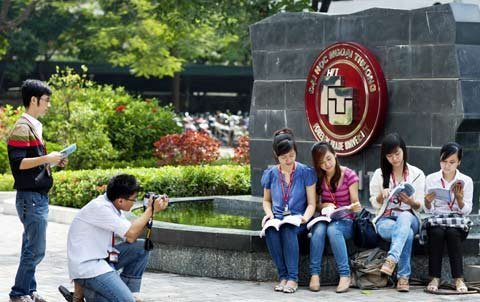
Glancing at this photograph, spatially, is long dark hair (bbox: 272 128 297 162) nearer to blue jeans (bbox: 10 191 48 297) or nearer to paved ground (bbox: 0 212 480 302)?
paved ground (bbox: 0 212 480 302)

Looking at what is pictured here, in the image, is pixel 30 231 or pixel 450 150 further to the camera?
pixel 450 150

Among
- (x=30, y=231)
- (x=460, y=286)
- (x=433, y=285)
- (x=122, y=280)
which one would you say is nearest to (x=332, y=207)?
(x=433, y=285)

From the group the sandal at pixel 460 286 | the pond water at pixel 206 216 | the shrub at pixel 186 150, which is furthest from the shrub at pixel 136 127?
the sandal at pixel 460 286

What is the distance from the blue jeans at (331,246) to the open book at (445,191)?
0.98 metres

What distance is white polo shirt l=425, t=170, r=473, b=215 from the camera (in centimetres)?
1058

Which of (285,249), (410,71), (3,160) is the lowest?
(285,249)

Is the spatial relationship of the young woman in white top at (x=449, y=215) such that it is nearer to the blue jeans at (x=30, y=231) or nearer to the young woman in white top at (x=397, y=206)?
the young woman in white top at (x=397, y=206)

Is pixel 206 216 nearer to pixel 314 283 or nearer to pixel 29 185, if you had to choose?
pixel 314 283

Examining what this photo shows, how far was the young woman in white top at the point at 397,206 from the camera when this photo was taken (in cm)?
1032

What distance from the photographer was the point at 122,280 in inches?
352

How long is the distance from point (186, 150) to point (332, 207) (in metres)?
10.8

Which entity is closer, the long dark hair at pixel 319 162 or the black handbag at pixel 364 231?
the black handbag at pixel 364 231

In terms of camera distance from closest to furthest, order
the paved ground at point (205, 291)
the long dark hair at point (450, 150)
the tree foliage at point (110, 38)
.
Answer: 1. the paved ground at point (205, 291)
2. the long dark hair at point (450, 150)
3. the tree foliage at point (110, 38)

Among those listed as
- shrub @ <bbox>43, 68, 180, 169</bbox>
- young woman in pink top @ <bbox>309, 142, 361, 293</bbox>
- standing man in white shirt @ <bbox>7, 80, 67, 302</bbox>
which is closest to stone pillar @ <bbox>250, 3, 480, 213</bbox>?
young woman in pink top @ <bbox>309, 142, 361, 293</bbox>
